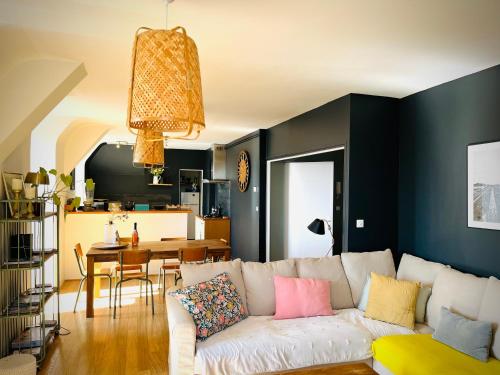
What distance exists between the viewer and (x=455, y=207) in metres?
3.28

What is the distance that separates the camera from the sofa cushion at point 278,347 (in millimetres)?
2365

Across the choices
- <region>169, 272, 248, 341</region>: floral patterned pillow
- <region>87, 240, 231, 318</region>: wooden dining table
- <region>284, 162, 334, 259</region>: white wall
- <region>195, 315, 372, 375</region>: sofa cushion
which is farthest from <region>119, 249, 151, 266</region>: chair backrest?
<region>284, 162, 334, 259</region>: white wall

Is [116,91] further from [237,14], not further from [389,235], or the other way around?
[389,235]

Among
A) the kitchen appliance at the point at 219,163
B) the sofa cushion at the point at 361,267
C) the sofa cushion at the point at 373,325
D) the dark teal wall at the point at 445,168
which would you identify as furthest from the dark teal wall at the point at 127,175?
the sofa cushion at the point at 373,325

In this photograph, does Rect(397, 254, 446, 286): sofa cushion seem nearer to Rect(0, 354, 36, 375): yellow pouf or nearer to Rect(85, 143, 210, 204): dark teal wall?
Rect(0, 354, 36, 375): yellow pouf

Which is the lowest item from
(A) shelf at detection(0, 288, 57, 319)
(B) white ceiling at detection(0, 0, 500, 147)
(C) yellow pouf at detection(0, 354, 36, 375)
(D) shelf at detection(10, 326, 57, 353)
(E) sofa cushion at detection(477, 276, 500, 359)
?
(D) shelf at detection(10, 326, 57, 353)

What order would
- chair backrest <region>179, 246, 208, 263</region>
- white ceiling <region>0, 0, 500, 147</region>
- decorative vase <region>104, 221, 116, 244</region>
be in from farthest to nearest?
decorative vase <region>104, 221, 116, 244</region> < chair backrest <region>179, 246, 208, 263</region> < white ceiling <region>0, 0, 500, 147</region>

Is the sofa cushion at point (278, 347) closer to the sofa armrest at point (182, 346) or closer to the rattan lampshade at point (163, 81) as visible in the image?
the sofa armrest at point (182, 346)

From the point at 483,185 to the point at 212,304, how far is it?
251 cm

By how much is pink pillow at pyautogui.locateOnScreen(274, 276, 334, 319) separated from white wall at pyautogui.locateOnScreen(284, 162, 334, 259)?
3069mm

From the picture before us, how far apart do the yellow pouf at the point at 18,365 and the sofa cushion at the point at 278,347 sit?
1.23m

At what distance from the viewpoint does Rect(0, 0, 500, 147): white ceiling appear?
2.01 metres

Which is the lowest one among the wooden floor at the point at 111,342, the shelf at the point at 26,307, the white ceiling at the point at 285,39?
the wooden floor at the point at 111,342

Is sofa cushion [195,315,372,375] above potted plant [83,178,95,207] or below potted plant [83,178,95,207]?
below
